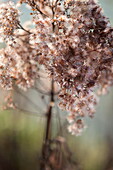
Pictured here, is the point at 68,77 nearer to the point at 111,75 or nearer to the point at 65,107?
the point at 65,107

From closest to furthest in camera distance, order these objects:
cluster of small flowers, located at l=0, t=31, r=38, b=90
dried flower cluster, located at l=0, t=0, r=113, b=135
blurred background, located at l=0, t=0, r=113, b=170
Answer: dried flower cluster, located at l=0, t=0, r=113, b=135 → cluster of small flowers, located at l=0, t=31, r=38, b=90 → blurred background, located at l=0, t=0, r=113, b=170

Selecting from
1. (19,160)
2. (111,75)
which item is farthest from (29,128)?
(111,75)

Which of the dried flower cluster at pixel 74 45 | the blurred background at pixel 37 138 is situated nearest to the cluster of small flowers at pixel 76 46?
the dried flower cluster at pixel 74 45

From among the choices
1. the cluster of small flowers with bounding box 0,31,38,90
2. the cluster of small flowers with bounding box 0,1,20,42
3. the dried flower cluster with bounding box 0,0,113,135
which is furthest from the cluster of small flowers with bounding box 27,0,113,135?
the cluster of small flowers with bounding box 0,31,38,90

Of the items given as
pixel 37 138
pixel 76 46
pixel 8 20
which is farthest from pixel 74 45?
pixel 37 138

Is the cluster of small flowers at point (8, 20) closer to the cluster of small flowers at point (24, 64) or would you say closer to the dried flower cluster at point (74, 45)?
the dried flower cluster at point (74, 45)

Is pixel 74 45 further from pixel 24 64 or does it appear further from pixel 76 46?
pixel 24 64

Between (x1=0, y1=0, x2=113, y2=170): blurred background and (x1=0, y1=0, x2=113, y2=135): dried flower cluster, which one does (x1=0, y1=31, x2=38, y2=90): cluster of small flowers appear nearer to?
(x1=0, y1=0, x2=113, y2=135): dried flower cluster
